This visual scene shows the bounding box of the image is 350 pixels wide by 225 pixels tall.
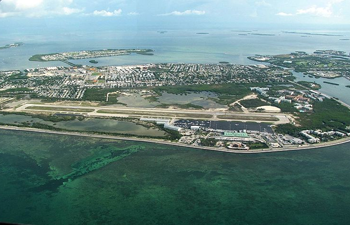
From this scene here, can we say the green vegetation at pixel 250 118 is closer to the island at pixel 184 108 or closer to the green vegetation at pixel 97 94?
the island at pixel 184 108

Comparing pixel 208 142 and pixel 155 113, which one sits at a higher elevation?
pixel 155 113

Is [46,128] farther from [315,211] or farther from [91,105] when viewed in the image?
[315,211]

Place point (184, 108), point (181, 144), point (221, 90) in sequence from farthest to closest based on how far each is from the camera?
point (221, 90)
point (184, 108)
point (181, 144)

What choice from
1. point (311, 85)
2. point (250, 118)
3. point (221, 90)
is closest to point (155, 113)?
point (250, 118)

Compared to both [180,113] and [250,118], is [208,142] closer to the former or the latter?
[180,113]

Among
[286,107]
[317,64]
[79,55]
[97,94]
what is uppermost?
[79,55]

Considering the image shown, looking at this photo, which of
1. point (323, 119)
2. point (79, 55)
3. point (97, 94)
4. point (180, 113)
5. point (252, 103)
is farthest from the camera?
point (79, 55)

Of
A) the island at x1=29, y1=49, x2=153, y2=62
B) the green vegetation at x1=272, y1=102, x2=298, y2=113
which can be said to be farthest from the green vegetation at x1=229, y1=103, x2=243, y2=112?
the island at x1=29, y1=49, x2=153, y2=62

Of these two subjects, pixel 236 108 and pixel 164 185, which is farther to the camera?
pixel 236 108

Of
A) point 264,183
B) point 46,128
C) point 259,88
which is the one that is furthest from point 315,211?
point 259,88
